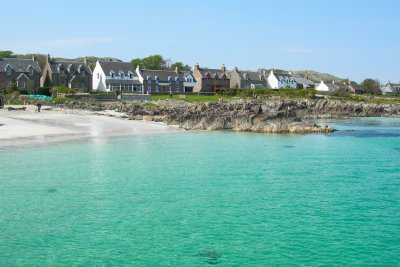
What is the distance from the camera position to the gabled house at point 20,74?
90169 mm

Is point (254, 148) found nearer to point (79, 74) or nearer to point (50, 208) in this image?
point (50, 208)

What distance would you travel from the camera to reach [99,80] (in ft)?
337

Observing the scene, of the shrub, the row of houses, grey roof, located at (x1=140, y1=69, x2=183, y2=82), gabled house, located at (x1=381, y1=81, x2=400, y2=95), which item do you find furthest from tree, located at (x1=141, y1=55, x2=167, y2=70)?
gabled house, located at (x1=381, y1=81, x2=400, y2=95)

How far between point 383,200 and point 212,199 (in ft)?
24.1

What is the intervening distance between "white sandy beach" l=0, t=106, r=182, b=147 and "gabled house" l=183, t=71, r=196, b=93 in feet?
180

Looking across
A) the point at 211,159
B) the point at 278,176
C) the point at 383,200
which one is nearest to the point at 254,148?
the point at 211,159

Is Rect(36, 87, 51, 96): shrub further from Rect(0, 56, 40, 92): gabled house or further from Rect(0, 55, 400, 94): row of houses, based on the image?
Rect(0, 55, 400, 94): row of houses

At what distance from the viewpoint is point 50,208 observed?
17.2m

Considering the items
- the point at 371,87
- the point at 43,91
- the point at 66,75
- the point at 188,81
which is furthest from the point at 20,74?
the point at 371,87

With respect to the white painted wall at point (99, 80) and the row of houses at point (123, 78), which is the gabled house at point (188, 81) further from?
the white painted wall at point (99, 80)

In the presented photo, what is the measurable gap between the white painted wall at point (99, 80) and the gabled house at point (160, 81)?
31.4 ft

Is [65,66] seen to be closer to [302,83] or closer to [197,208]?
[302,83]

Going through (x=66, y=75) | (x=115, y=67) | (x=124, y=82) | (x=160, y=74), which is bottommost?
(x=124, y=82)

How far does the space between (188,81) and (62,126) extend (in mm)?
71643
